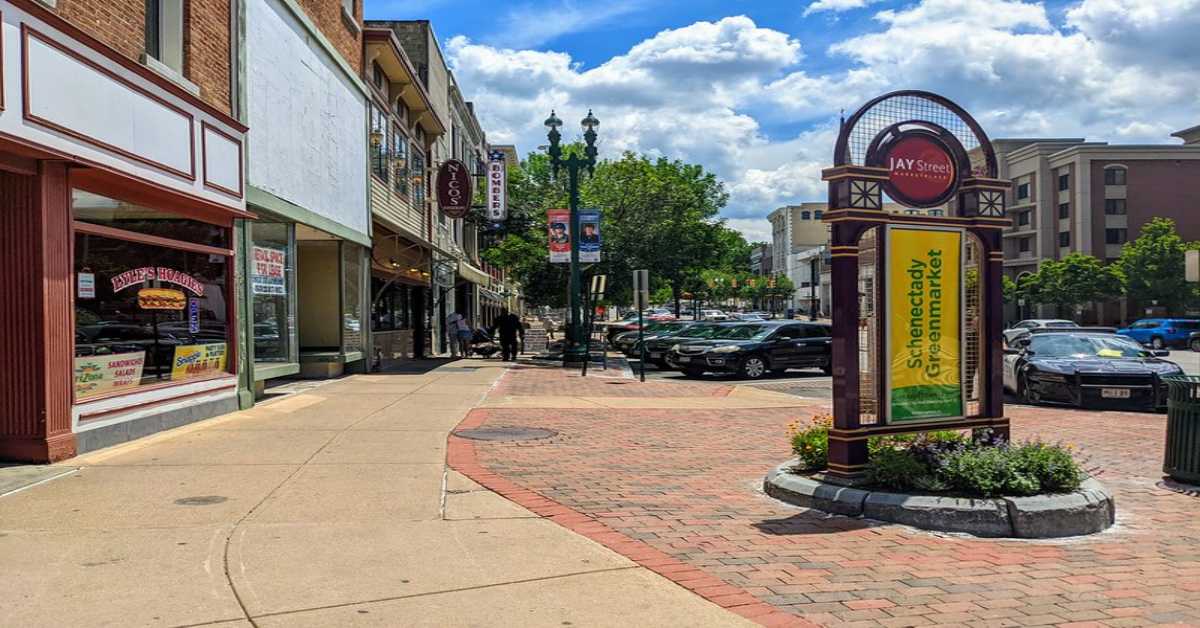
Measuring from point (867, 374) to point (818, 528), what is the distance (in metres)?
1.61

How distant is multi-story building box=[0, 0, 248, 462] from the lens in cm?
780

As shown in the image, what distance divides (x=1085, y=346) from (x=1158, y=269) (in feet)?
151

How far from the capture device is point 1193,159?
224 feet

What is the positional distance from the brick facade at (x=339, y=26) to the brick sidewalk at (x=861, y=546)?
1016cm

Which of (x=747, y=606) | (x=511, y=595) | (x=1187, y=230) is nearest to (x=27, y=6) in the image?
(x=511, y=595)

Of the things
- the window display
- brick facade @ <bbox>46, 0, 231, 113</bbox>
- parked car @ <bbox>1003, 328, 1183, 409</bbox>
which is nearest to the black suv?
parked car @ <bbox>1003, 328, 1183, 409</bbox>

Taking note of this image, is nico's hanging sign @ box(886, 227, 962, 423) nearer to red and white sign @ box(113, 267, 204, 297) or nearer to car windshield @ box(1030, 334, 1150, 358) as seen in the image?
red and white sign @ box(113, 267, 204, 297)

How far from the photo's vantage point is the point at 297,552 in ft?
17.6

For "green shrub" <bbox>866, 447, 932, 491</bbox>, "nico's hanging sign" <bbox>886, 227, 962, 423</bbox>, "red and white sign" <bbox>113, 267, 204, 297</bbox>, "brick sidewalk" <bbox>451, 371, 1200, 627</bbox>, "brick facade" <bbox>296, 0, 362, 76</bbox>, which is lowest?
"brick sidewalk" <bbox>451, 371, 1200, 627</bbox>

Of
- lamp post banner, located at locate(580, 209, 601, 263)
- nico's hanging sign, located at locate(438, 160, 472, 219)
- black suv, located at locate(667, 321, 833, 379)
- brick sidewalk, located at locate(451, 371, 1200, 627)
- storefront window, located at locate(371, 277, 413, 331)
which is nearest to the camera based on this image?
brick sidewalk, located at locate(451, 371, 1200, 627)

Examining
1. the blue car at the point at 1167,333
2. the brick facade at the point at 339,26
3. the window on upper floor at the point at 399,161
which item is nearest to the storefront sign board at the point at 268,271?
the brick facade at the point at 339,26

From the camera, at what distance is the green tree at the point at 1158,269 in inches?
2112

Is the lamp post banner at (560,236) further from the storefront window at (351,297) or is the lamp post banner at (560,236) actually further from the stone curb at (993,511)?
the stone curb at (993,511)

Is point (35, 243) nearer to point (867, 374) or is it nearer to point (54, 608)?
point (54, 608)
